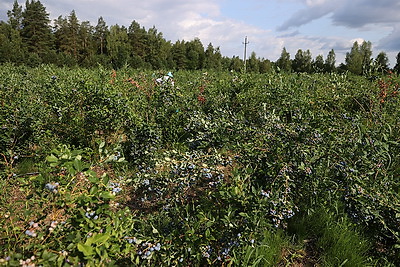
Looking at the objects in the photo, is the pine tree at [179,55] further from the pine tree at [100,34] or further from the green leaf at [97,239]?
the green leaf at [97,239]

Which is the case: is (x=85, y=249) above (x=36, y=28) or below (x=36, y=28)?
below

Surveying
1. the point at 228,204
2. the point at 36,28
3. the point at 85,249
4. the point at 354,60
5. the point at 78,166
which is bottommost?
the point at 228,204

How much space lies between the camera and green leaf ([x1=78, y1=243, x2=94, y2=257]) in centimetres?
105

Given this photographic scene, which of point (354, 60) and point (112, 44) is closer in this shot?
point (354, 60)

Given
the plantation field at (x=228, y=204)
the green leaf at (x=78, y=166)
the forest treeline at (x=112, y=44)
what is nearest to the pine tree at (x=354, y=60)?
the forest treeline at (x=112, y=44)

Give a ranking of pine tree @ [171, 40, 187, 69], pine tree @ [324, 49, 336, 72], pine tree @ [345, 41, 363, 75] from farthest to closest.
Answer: pine tree @ [171, 40, 187, 69] < pine tree @ [324, 49, 336, 72] < pine tree @ [345, 41, 363, 75]

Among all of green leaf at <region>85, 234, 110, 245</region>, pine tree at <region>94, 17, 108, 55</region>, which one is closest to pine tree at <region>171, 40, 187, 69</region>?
pine tree at <region>94, 17, 108, 55</region>

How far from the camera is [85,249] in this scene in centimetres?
106

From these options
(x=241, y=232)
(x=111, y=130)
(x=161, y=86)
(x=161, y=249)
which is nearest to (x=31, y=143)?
(x=111, y=130)

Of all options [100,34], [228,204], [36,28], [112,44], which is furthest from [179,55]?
[228,204]

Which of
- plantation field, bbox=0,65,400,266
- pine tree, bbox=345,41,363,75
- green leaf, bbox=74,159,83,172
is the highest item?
pine tree, bbox=345,41,363,75

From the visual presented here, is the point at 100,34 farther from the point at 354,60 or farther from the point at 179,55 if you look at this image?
the point at 354,60

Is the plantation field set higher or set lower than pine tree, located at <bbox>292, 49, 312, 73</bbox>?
lower

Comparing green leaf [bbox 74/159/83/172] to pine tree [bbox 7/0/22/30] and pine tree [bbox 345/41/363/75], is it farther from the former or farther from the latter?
pine tree [bbox 7/0/22/30]
